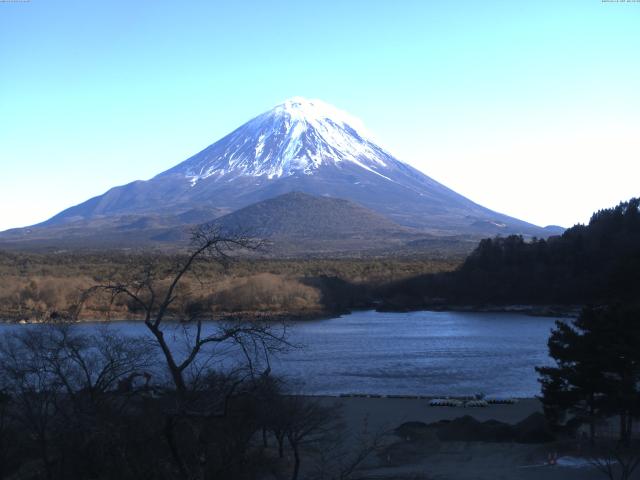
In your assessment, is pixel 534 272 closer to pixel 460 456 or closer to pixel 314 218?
pixel 460 456

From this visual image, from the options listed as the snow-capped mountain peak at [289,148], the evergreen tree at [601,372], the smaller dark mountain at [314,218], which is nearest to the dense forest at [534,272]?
the evergreen tree at [601,372]

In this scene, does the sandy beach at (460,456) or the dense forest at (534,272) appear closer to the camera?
the sandy beach at (460,456)

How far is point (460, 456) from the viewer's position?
12.4 m

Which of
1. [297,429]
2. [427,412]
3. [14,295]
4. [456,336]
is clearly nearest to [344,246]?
[14,295]

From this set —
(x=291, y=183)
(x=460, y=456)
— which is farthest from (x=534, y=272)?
(x=291, y=183)

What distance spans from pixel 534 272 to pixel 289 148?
87786 mm

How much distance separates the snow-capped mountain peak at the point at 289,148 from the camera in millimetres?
128250

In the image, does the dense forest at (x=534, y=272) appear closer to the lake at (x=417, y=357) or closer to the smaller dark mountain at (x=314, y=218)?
the lake at (x=417, y=357)

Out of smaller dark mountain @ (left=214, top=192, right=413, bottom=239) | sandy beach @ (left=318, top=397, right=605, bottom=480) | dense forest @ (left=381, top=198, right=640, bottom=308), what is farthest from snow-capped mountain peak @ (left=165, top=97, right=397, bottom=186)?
sandy beach @ (left=318, top=397, right=605, bottom=480)

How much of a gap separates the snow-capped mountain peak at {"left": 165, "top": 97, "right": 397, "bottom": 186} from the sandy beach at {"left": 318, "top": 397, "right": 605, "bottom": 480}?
4318 inches

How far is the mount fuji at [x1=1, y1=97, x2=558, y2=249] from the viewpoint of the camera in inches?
4387

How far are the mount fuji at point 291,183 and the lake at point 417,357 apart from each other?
70138 millimetres

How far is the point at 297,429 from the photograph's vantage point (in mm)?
9930

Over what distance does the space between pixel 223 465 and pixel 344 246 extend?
80834 mm
